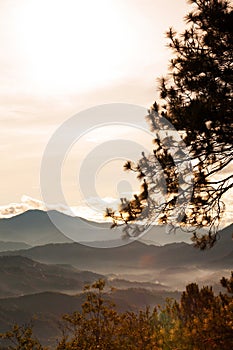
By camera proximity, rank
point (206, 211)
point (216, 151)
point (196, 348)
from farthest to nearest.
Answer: point (206, 211) → point (216, 151) → point (196, 348)

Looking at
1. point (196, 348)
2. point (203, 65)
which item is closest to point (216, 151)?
point (203, 65)

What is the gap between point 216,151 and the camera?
40.5 feet

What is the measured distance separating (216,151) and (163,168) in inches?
58.2

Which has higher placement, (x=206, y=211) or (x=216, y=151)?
(x=216, y=151)

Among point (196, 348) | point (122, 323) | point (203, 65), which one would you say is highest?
point (203, 65)

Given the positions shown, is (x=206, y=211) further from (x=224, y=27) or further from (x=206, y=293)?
(x=224, y=27)

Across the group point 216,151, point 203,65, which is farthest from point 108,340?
point 203,65

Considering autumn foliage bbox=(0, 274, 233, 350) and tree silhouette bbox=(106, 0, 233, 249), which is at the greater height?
tree silhouette bbox=(106, 0, 233, 249)

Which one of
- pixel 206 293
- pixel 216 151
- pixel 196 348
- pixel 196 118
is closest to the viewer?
pixel 196 348

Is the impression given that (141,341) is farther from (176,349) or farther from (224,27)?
(224,27)

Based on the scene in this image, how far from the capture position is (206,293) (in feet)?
51.7

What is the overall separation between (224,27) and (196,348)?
8149mm

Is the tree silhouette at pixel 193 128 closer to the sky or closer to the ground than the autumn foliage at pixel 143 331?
closer to the sky

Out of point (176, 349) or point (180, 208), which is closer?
point (176, 349)
